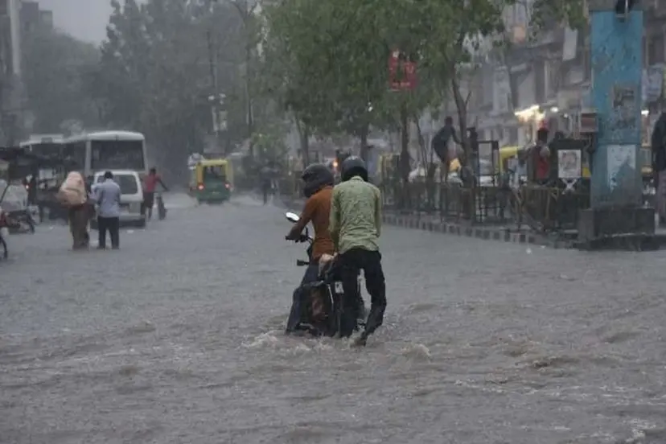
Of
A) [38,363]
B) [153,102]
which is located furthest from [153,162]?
[38,363]

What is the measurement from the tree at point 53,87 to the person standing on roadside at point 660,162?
297 feet

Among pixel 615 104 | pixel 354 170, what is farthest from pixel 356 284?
pixel 615 104

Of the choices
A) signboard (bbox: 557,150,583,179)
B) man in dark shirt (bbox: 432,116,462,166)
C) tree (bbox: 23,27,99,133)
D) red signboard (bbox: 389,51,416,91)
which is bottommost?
signboard (bbox: 557,150,583,179)

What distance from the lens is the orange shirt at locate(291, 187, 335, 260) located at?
45.8ft

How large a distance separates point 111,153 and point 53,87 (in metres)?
60.7

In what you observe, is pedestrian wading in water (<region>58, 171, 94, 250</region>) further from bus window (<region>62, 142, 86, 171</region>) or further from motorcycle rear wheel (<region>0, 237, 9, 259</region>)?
bus window (<region>62, 142, 86, 171</region>)

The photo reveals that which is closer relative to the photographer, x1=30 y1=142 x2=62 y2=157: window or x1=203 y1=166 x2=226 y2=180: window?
x1=30 y1=142 x2=62 y2=157: window

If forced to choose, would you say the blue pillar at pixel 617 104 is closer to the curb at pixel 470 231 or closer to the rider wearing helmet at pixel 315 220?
the curb at pixel 470 231

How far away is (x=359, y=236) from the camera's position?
13.2 meters

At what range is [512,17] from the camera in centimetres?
6931

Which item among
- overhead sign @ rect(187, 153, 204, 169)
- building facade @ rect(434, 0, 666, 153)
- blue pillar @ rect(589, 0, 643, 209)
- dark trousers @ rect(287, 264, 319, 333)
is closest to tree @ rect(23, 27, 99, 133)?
overhead sign @ rect(187, 153, 204, 169)

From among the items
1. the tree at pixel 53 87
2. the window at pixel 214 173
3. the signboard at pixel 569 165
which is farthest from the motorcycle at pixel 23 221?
the tree at pixel 53 87

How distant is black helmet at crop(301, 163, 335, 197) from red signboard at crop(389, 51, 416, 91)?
72.5ft

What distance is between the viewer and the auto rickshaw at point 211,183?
78.6 m
